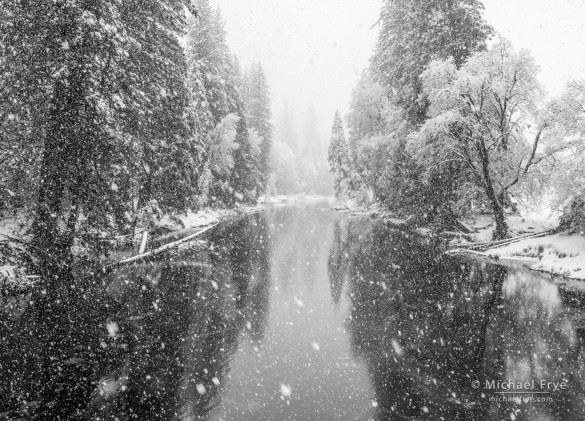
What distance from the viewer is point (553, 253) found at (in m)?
13.9

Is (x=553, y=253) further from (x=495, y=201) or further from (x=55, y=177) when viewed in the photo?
(x=55, y=177)

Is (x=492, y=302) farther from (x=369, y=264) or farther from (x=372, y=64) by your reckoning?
(x=372, y=64)

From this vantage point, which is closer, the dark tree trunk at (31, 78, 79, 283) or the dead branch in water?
the dark tree trunk at (31, 78, 79, 283)

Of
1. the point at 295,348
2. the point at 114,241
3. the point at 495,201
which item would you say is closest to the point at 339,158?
the point at 495,201

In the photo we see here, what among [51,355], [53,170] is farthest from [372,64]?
[51,355]

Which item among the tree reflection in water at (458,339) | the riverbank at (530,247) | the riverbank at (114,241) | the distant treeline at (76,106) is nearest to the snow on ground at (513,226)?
the riverbank at (530,247)

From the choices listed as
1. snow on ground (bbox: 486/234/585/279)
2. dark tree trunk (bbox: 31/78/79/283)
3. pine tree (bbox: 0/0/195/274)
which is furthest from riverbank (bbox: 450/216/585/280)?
dark tree trunk (bbox: 31/78/79/283)

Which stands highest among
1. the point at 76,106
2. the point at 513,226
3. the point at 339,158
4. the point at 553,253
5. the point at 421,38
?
the point at 421,38

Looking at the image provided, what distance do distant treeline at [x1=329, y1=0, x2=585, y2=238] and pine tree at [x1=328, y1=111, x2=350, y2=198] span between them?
23.5m

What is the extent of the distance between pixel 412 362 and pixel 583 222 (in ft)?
38.8

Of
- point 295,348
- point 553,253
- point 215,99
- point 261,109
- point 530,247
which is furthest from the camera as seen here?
point 261,109

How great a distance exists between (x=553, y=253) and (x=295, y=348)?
12734 mm

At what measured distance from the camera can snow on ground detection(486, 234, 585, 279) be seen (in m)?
12.7

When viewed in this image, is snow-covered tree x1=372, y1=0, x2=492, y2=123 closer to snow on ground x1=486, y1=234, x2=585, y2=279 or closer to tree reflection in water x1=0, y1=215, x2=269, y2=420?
snow on ground x1=486, y1=234, x2=585, y2=279
